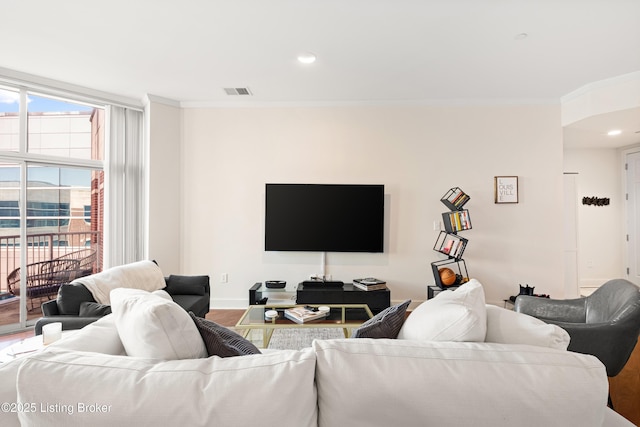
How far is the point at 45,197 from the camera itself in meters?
3.52

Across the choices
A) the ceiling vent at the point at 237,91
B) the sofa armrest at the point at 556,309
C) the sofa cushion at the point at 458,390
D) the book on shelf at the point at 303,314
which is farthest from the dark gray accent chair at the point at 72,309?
the sofa armrest at the point at 556,309

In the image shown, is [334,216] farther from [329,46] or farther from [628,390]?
[628,390]

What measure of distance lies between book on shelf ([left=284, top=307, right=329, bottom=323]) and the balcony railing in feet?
9.48

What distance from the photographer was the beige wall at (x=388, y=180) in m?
3.96

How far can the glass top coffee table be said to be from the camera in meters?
2.36

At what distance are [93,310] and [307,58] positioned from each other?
2.73 m

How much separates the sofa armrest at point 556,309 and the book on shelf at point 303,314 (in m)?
1.67

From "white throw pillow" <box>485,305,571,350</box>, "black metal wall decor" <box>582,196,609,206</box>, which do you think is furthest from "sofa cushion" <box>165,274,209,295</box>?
"black metal wall decor" <box>582,196,609,206</box>

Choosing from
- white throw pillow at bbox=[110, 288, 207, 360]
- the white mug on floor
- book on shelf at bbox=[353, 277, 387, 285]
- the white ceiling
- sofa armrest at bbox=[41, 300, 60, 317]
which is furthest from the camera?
book on shelf at bbox=[353, 277, 387, 285]

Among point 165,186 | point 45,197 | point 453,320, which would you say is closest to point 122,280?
point 165,186

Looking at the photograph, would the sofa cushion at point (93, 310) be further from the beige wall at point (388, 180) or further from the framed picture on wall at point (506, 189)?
the framed picture on wall at point (506, 189)

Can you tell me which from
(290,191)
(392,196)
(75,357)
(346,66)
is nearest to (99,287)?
(75,357)

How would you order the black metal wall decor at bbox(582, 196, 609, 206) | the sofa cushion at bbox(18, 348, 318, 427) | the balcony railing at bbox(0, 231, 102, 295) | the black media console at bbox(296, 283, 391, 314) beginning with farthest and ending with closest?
the black metal wall decor at bbox(582, 196, 609, 206) < the black media console at bbox(296, 283, 391, 314) < the balcony railing at bbox(0, 231, 102, 295) < the sofa cushion at bbox(18, 348, 318, 427)

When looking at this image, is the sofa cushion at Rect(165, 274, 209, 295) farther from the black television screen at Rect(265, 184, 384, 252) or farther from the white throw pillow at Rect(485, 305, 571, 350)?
the white throw pillow at Rect(485, 305, 571, 350)
